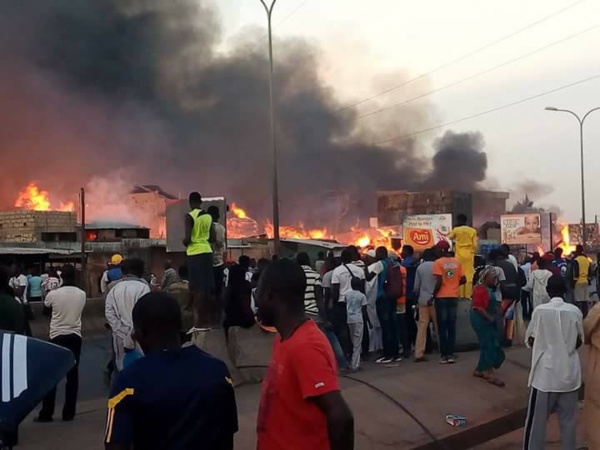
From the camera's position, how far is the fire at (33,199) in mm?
39156

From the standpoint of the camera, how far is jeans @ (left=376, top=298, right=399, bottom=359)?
9219 mm

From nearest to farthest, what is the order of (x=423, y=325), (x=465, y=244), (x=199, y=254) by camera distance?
(x=199, y=254) < (x=423, y=325) < (x=465, y=244)

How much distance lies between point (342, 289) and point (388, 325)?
2.82 ft

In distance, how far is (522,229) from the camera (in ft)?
114

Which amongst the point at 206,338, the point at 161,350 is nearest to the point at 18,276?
the point at 206,338

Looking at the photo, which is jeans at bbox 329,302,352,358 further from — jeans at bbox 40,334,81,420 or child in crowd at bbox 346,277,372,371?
jeans at bbox 40,334,81,420

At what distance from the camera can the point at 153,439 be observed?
239cm

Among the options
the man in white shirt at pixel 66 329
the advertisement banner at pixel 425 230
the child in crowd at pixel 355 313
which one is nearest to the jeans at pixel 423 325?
the child in crowd at pixel 355 313

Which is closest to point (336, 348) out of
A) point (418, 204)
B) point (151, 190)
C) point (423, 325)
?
point (423, 325)

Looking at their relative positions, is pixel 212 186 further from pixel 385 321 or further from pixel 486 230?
pixel 385 321

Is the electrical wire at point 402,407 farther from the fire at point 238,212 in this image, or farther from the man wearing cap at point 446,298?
the fire at point 238,212

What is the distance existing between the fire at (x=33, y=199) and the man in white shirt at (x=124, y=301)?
34691 mm

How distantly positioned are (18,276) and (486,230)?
3768cm

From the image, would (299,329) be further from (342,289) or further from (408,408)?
(342,289)
